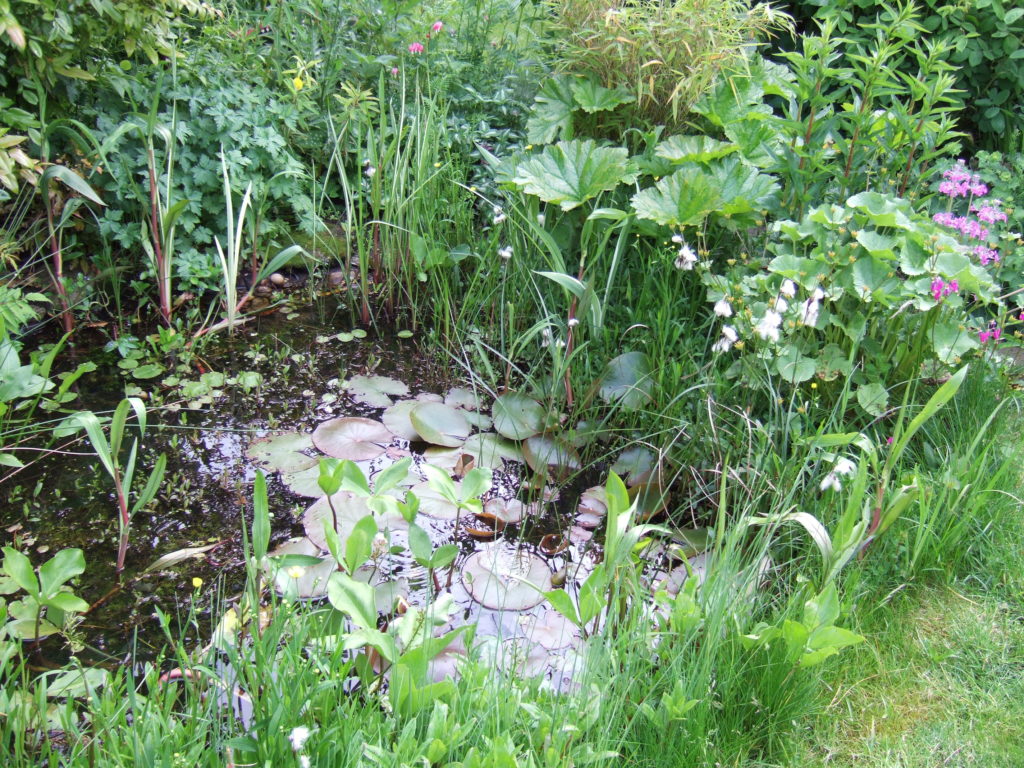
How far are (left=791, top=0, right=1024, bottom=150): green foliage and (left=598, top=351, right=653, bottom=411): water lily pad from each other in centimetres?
223

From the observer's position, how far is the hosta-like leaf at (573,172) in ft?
9.17

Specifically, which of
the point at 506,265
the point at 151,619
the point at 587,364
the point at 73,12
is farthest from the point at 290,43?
the point at 151,619

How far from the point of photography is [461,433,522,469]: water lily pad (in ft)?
8.58

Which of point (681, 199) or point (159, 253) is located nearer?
point (681, 199)

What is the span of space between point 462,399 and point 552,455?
47 cm

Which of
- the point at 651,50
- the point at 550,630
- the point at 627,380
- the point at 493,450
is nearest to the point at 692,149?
the point at 651,50

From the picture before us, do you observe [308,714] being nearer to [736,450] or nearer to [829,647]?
[829,647]

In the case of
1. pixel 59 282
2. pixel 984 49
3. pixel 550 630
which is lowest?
pixel 550 630

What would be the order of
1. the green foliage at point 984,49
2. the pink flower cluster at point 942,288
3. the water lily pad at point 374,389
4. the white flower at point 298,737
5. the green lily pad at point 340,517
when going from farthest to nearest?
the green foliage at point 984,49
the water lily pad at point 374,389
the pink flower cluster at point 942,288
the green lily pad at point 340,517
the white flower at point 298,737

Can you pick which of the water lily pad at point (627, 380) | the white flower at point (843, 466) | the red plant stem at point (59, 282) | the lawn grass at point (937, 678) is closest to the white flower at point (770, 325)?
the white flower at point (843, 466)

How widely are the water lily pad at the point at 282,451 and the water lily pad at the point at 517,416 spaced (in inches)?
23.8

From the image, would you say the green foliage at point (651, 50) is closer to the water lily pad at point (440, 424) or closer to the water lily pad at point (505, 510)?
the water lily pad at point (440, 424)

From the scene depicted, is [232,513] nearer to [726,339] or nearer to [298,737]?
[298,737]

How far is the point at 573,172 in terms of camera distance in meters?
2.89
